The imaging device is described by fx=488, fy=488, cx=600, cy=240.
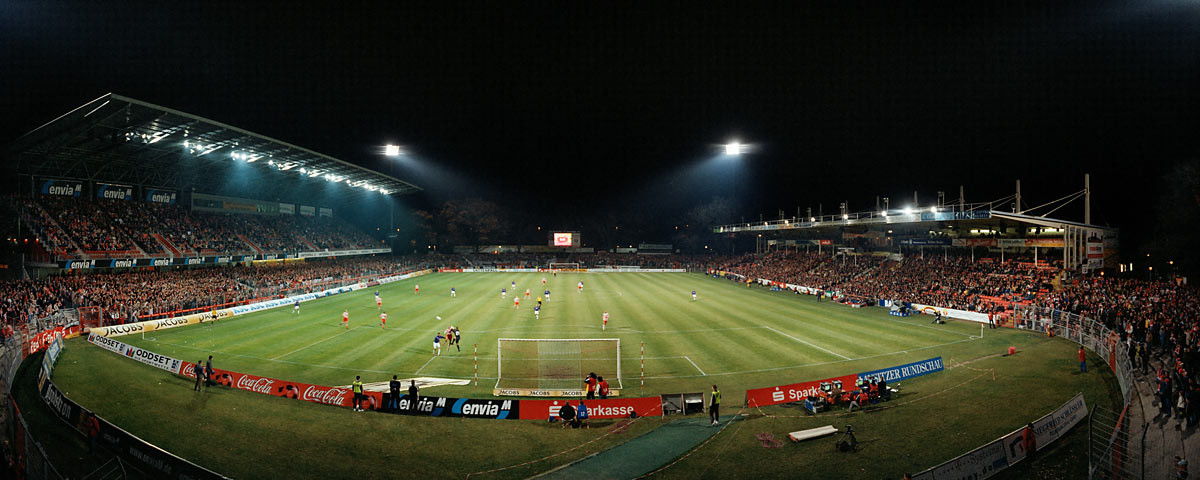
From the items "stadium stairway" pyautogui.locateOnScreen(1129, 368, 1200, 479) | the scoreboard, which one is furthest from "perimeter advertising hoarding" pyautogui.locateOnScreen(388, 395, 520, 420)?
the scoreboard

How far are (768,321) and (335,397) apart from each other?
26.0 metres

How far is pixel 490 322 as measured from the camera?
3238 cm

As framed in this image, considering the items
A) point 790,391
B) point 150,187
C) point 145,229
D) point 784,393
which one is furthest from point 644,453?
point 150,187

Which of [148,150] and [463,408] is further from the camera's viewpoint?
[148,150]

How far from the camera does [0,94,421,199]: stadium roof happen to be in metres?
30.6

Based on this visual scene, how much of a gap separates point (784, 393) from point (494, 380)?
10986mm

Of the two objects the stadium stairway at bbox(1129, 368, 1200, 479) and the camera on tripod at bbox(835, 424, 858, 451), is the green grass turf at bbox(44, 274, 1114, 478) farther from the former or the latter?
the stadium stairway at bbox(1129, 368, 1200, 479)

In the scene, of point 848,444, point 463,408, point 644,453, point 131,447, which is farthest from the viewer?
point 463,408

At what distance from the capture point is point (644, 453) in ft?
42.6

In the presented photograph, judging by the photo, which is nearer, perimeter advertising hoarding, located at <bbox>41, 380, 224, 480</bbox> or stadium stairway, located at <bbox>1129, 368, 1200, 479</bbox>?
perimeter advertising hoarding, located at <bbox>41, 380, 224, 480</bbox>

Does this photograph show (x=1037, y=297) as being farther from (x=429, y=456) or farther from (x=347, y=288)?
(x=347, y=288)

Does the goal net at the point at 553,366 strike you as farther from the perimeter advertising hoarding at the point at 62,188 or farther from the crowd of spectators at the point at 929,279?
the perimeter advertising hoarding at the point at 62,188

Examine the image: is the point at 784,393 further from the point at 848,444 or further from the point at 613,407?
the point at 613,407

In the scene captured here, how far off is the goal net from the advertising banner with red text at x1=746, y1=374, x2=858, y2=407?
15.7 feet
